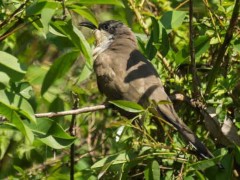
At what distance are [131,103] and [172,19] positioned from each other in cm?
92

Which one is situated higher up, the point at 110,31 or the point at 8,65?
the point at 8,65

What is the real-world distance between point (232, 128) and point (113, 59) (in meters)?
1.57

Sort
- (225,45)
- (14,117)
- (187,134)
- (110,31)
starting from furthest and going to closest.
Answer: (110,31) < (187,134) < (225,45) < (14,117)

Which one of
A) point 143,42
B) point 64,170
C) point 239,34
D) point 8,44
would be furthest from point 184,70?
point 8,44

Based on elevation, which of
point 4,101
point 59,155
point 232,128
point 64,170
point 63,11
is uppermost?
point 63,11

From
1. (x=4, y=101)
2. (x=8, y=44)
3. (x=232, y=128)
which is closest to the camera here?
(x=4, y=101)

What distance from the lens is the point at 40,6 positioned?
2.87 metres

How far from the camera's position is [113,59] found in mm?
5078

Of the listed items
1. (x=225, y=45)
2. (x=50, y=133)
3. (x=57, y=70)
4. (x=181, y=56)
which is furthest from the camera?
(x=181, y=56)

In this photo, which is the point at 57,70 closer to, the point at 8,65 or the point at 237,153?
the point at 8,65

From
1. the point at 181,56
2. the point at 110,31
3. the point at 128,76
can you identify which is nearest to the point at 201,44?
the point at 181,56

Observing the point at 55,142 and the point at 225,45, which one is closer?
the point at 55,142

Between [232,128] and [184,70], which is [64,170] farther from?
[232,128]

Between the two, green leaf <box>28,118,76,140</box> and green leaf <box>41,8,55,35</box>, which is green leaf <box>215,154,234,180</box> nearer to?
green leaf <box>28,118,76,140</box>
